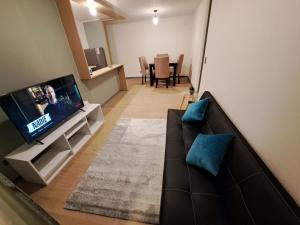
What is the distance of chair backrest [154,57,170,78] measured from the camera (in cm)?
408

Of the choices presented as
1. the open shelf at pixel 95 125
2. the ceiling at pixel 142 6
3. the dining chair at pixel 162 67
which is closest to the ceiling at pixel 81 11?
the ceiling at pixel 142 6

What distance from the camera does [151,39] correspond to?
5562 millimetres

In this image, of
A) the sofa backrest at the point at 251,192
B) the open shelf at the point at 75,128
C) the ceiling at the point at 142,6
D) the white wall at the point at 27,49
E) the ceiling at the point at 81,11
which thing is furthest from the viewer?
the ceiling at the point at 81,11

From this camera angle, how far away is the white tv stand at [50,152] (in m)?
1.42

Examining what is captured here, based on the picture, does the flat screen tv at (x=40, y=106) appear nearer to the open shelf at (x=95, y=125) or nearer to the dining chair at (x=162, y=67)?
the open shelf at (x=95, y=125)

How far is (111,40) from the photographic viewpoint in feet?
19.1

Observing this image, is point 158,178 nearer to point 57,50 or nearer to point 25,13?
point 57,50

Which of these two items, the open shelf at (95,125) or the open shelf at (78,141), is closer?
the open shelf at (78,141)

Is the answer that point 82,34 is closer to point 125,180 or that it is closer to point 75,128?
point 75,128

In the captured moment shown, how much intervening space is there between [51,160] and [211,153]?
75.3 inches

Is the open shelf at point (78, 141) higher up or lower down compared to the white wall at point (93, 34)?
lower down

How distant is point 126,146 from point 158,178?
2.43 feet

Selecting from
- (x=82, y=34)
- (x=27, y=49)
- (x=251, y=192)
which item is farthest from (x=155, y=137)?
(x=82, y=34)

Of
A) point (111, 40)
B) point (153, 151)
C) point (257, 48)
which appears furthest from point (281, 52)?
point (111, 40)
